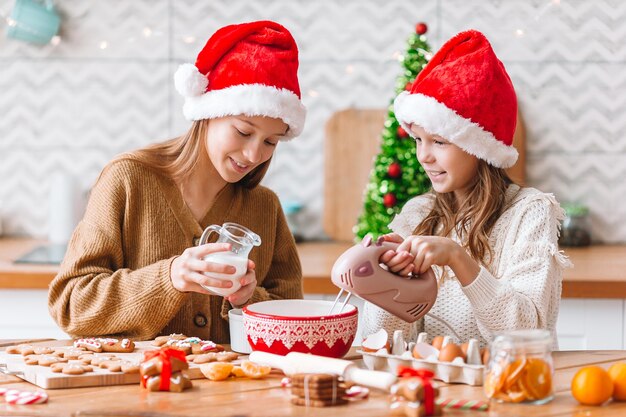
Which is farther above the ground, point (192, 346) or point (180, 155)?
point (180, 155)

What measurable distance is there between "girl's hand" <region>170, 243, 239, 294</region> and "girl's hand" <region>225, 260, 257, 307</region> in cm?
6

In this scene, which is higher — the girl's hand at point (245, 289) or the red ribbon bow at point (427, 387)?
the girl's hand at point (245, 289)

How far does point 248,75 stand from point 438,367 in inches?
29.6

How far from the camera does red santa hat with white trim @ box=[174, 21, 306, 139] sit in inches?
74.2

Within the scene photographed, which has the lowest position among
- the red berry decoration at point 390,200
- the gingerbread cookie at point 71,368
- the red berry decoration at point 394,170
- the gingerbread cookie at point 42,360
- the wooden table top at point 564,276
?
the gingerbread cookie at point 71,368

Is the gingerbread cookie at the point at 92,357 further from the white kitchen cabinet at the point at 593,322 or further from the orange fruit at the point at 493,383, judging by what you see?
the white kitchen cabinet at the point at 593,322

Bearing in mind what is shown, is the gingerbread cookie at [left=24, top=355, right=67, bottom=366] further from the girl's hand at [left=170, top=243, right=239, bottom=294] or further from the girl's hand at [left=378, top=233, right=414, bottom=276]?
the girl's hand at [left=378, top=233, right=414, bottom=276]

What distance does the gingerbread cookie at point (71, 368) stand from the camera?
146cm

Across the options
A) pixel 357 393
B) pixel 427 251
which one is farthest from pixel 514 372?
pixel 427 251

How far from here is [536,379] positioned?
135 centimetres

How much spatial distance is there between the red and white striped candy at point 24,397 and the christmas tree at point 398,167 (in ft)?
5.50

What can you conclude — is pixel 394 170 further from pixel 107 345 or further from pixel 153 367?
pixel 153 367

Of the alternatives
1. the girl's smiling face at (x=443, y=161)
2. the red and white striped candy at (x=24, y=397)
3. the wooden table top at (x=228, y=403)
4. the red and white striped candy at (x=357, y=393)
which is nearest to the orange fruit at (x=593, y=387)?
the wooden table top at (x=228, y=403)

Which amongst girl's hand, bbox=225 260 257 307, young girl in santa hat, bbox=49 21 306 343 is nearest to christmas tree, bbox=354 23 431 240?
young girl in santa hat, bbox=49 21 306 343
